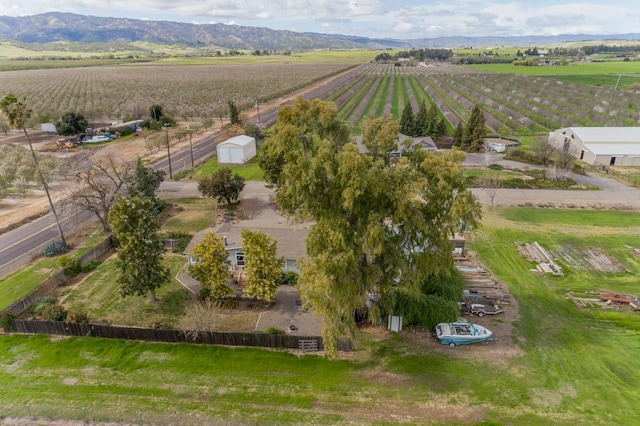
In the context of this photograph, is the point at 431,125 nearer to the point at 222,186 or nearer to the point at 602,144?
the point at 602,144

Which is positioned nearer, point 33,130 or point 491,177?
point 491,177

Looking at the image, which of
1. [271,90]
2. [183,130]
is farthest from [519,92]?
[183,130]

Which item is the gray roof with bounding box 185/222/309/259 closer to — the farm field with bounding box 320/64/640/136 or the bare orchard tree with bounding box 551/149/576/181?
the bare orchard tree with bounding box 551/149/576/181

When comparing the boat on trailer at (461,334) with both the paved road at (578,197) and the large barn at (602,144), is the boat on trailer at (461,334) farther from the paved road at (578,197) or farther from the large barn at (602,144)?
the large barn at (602,144)

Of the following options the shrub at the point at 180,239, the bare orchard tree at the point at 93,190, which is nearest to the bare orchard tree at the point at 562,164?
the shrub at the point at 180,239

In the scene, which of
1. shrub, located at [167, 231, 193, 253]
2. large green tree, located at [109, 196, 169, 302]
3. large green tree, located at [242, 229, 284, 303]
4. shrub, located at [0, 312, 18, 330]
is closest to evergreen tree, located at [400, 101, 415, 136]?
shrub, located at [167, 231, 193, 253]

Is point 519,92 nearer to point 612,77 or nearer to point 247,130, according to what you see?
point 612,77
